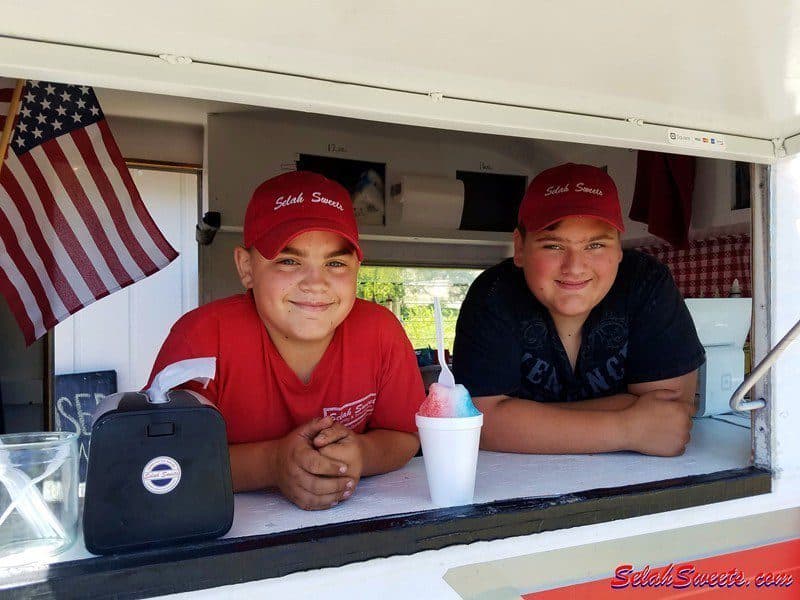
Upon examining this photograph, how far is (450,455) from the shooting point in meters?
1.13

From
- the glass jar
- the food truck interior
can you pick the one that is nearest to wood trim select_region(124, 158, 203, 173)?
the food truck interior

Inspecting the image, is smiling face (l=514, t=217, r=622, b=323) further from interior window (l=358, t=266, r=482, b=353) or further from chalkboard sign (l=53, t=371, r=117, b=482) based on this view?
chalkboard sign (l=53, t=371, r=117, b=482)

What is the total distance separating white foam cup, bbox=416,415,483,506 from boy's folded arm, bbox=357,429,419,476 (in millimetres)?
188

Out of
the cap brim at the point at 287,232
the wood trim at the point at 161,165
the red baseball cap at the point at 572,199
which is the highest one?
the wood trim at the point at 161,165

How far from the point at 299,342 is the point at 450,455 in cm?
53

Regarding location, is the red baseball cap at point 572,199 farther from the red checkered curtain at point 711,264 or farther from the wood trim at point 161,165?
the wood trim at point 161,165

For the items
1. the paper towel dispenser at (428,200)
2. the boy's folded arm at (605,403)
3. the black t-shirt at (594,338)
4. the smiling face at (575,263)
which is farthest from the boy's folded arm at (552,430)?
the paper towel dispenser at (428,200)

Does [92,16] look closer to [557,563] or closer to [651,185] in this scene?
[557,563]

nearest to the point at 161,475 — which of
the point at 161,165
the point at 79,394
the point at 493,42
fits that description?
the point at 493,42

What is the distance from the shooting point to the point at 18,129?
9.68 ft

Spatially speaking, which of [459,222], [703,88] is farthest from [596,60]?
[459,222]

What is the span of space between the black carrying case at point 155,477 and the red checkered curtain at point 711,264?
3.27m

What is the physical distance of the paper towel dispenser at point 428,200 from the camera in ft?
14.0

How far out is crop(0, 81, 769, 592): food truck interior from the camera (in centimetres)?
354
